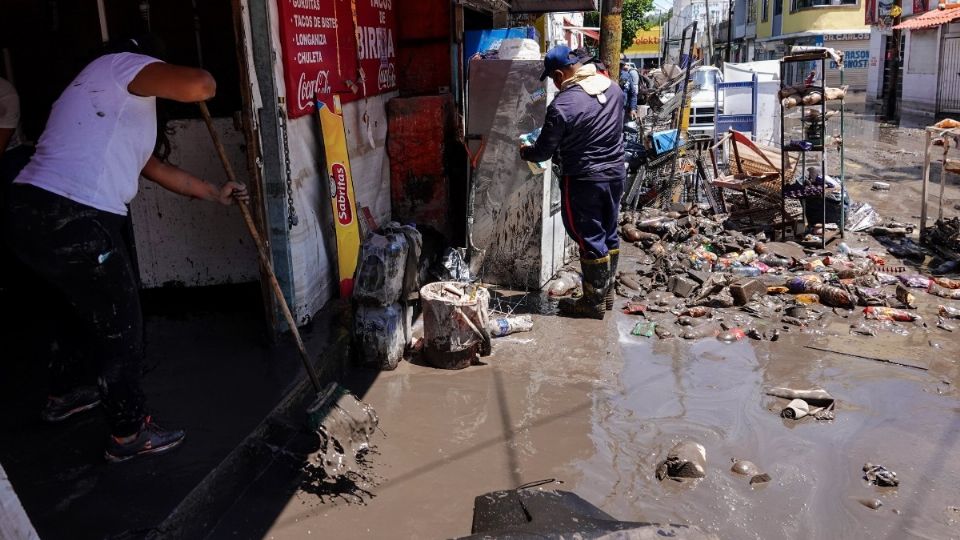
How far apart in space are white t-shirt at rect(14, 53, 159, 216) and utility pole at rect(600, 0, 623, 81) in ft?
23.7

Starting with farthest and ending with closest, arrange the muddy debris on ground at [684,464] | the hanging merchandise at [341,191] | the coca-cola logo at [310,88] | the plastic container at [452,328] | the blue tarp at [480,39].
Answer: the blue tarp at [480,39], the hanging merchandise at [341,191], the plastic container at [452,328], the coca-cola logo at [310,88], the muddy debris on ground at [684,464]

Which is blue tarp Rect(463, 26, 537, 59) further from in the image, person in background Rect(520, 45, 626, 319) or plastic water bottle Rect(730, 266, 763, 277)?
plastic water bottle Rect(730, 266, 763, 277)

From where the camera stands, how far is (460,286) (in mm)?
5309

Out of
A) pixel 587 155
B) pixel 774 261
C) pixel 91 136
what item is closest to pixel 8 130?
pixel 91 136

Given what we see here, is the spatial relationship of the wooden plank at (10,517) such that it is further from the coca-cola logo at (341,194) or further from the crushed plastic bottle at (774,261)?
the crushed plastic bottle at (774,261)

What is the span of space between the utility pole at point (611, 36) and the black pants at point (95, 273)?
292 inches

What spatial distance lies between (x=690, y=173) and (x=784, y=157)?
2.16m

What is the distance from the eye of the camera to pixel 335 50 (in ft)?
18.4

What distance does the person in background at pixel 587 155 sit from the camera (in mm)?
5848

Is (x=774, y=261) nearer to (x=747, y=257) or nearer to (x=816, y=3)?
(x=747, y=257)

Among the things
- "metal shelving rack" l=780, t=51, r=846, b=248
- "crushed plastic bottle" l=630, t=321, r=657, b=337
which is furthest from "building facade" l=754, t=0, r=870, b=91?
"crushed plastic bottle" l=630, t=321, r=657, b=337

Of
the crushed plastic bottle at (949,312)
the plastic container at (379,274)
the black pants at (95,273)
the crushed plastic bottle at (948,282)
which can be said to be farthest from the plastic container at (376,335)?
the crushed plastic bottle at (948,282)

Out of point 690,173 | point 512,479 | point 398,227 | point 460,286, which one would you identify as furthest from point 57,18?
point 690,173

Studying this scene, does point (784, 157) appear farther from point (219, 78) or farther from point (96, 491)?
point (96, 491)
